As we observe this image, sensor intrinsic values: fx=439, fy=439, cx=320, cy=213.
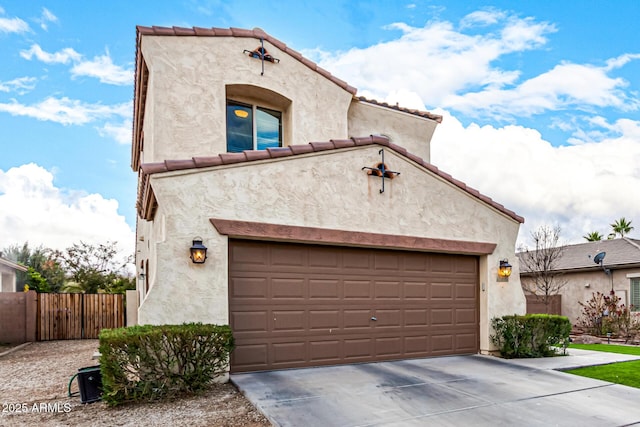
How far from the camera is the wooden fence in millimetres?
16734

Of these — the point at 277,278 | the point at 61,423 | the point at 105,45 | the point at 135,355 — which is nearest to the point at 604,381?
the point at 277,278

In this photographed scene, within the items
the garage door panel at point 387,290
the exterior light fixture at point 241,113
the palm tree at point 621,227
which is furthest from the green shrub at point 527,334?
the palm tree at point 621,227

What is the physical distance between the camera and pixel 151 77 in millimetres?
10523

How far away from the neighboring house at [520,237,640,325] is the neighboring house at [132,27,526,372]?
477 inches

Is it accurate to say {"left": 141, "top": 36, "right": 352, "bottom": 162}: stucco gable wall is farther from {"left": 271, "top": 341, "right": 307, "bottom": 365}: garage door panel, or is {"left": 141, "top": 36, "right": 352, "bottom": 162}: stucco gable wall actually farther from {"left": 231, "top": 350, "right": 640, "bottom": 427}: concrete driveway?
{"left": 231, "top": 350, "right": 640, "bottom": 427}: concrete driveway

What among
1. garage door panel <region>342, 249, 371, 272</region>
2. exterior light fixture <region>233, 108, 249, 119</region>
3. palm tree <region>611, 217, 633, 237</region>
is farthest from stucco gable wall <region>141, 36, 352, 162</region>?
palm tree <region>611, 217, 633, 237</region>

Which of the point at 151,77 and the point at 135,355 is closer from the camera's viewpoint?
the point at 135,355

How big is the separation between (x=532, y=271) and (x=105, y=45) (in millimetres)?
21631

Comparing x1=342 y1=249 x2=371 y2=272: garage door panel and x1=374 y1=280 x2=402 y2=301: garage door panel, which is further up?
x1=342 y1=249 x2=371 y2=272: garage door panel

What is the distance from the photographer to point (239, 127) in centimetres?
1177

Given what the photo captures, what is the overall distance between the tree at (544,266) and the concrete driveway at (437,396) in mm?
14456

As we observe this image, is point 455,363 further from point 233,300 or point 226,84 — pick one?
point 226,84

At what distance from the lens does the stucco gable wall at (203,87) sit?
10375mm

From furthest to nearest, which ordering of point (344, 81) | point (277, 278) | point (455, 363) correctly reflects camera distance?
point (344, 81), point (455, 363), point (277, 278)
